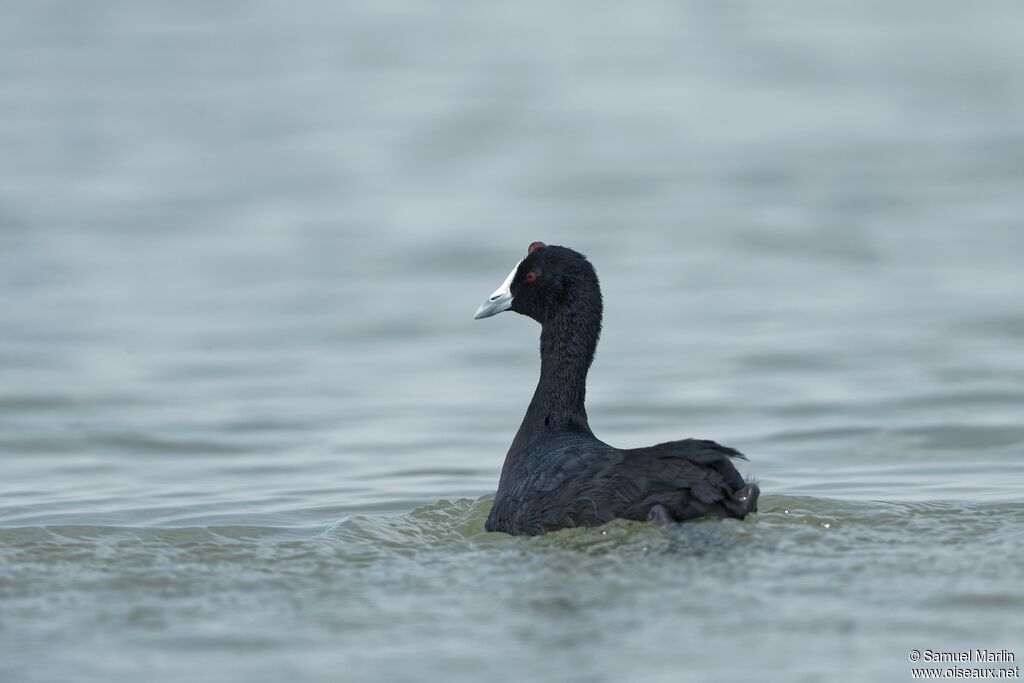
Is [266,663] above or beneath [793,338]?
beneath

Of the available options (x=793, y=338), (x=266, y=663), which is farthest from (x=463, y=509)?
(x=793, y=338)

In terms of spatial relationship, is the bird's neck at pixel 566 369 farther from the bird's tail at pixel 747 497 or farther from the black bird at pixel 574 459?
the bird's tail at pixel 747 497

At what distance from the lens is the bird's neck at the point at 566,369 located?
8.16m

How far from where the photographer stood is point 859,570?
6086 mm

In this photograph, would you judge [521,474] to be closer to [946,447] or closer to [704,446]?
[704,446]

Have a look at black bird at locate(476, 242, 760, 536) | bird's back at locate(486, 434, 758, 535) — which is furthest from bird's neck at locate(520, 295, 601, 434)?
bird's back at locate(486, 434, 758, 535)

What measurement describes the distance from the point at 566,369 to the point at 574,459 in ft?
3.71

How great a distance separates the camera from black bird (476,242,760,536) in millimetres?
6484

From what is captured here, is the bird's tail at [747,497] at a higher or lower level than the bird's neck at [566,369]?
lower

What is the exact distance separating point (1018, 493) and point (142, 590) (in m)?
4.78

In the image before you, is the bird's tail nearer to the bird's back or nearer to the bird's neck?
the bird's back

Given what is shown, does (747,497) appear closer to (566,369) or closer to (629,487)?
(629,487)

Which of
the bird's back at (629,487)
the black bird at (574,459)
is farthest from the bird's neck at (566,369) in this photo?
the bird's back at (629,487)

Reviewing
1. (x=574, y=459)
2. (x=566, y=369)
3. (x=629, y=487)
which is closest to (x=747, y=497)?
(x=629, y=487)
